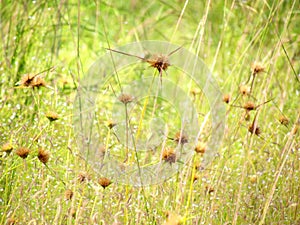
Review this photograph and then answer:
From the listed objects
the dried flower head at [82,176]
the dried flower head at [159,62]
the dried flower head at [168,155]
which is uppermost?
the dried flower head at [159,62]

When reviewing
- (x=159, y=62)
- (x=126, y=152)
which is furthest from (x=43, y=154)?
(x=159, y=62)

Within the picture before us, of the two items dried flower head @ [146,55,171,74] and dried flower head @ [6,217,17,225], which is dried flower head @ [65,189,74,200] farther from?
dried flower head @ [146,55,171,74]

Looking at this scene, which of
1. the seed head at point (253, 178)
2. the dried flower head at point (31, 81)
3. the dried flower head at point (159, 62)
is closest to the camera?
the dried flower head at point (159, 62)

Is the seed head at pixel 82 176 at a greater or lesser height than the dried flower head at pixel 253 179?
greater

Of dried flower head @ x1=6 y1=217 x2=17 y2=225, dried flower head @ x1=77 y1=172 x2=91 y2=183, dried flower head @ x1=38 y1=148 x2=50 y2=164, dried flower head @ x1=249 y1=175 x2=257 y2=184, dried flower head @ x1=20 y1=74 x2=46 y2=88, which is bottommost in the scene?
dried flower head @ x1=6 y1=217 x2=17 y2=225

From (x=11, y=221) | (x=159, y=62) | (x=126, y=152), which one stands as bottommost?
(x=11, y=221)

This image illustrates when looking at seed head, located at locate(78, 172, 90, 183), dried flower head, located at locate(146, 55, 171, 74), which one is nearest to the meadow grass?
seed head, located at locate(78, 172, 90, 183)

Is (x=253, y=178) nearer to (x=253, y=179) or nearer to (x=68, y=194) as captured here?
(x=253, y=179)

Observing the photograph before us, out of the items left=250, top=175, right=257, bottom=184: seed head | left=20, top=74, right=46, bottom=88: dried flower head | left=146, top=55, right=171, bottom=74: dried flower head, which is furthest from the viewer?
left=250, top=175, right=257, bottom=184: seed head

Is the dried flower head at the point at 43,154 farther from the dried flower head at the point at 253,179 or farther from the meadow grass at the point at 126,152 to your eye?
the dried flower head at the point at 253,179

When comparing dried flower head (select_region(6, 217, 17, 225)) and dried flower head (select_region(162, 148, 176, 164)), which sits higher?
dried flower head (select_region(162, 148, 176, 164))

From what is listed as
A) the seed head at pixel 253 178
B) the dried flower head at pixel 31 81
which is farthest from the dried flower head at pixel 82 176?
the seed head at pixel 253 178
